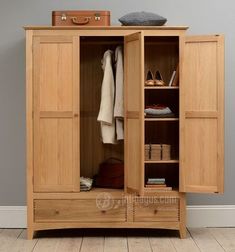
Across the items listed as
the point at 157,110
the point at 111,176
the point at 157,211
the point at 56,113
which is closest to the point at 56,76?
the point at 56,113

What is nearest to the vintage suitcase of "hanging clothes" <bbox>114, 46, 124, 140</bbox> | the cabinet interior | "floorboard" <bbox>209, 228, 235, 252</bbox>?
the cabinet interior

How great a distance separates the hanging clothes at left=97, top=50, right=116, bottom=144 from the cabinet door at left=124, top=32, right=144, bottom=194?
164 millimetres

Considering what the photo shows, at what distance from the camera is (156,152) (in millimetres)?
4133

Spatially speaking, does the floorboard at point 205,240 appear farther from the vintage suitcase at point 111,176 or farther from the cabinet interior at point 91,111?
the cabinet interior at point 91,111

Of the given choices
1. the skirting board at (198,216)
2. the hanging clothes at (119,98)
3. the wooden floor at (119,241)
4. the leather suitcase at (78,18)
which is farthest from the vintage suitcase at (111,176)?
the leather suitcase at (78,18)

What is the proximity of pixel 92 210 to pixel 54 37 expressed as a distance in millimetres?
1417

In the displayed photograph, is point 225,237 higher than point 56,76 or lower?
lower

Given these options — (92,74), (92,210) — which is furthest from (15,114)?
(92,210)

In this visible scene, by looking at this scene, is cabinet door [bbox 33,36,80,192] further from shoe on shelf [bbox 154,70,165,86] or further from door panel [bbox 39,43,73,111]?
shoe on shelf [bbox 154,70,165,86]

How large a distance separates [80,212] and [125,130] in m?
0.75

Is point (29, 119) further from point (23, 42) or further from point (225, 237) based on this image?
point (225, 237)

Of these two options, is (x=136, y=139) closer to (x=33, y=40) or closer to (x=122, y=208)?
(x=122, y=208)

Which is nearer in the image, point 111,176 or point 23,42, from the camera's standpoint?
point 111,176

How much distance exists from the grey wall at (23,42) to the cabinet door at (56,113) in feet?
1.62
